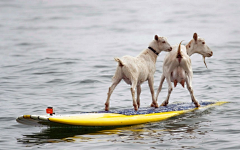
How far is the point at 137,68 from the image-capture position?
12.2 m

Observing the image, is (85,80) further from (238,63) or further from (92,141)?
(92,141)

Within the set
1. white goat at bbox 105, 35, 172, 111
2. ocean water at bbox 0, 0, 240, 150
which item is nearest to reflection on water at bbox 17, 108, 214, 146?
ocean water at bbox 0, 0, 240, 150

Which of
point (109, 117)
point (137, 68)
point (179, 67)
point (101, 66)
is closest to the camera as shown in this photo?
point (109, 117)

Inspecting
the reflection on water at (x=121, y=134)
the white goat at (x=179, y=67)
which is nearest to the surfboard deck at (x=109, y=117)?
the reflection on water at (x=121, y=134)

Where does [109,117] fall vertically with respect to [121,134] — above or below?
above

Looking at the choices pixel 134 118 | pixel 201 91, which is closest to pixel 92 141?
pixel 134 118

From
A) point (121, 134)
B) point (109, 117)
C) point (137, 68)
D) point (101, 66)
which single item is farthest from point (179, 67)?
point (101, 66)

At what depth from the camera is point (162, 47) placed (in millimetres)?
12930

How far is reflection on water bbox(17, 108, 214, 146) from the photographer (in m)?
11.0

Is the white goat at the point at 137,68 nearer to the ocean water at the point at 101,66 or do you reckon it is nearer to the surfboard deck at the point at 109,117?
the surfboard deck at the point at 109,117

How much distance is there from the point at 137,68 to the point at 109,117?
1.39 metres

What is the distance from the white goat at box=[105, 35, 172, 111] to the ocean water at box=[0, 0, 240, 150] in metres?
1.12

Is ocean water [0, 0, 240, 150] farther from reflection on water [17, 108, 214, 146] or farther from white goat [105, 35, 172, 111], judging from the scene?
white goat [105, 35, 172, 111]

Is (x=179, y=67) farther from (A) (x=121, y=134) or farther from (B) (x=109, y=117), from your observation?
(A) (x=121, y=134)
